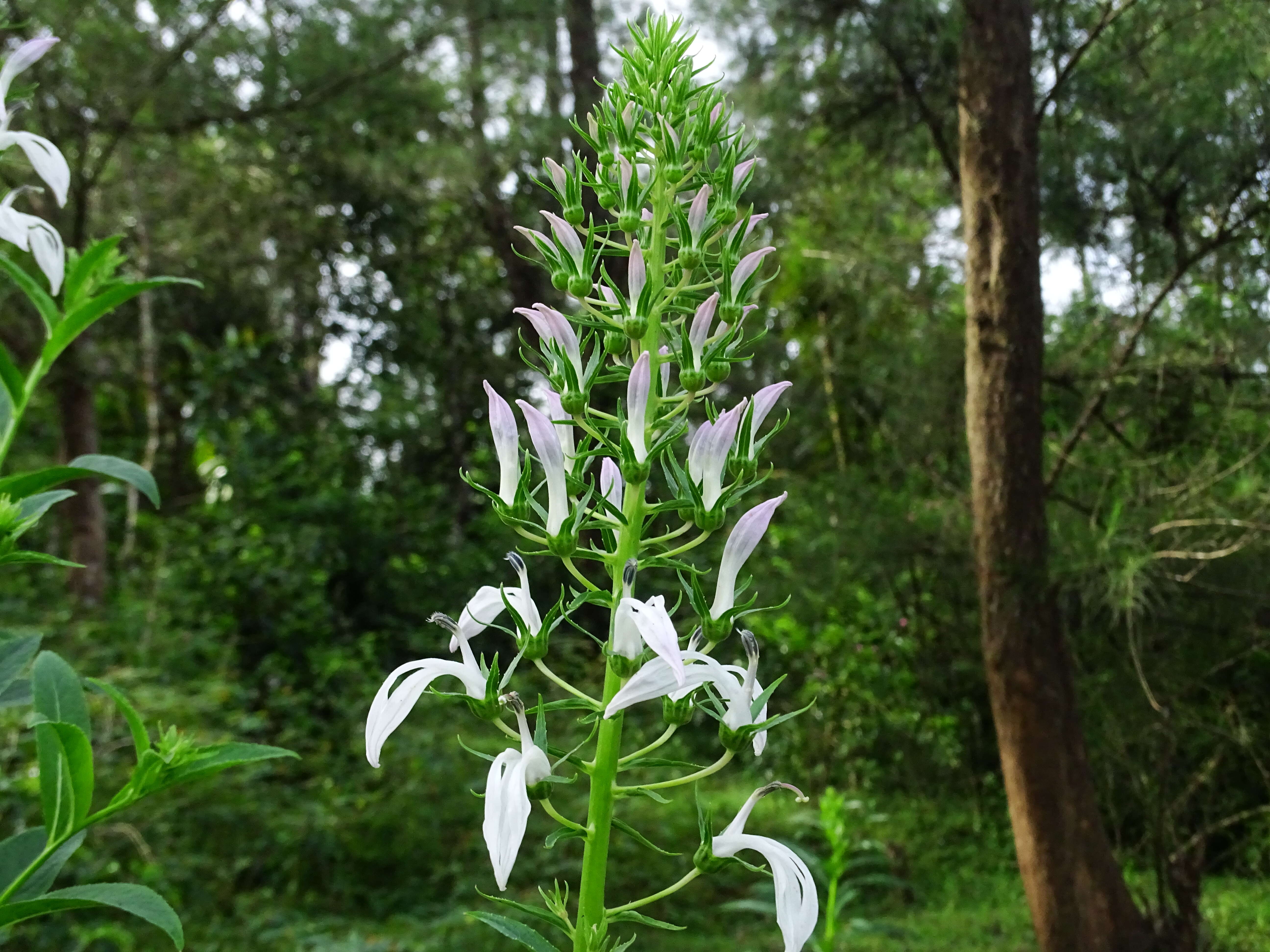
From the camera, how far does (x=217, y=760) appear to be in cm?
125

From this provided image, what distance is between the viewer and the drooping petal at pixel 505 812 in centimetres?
87

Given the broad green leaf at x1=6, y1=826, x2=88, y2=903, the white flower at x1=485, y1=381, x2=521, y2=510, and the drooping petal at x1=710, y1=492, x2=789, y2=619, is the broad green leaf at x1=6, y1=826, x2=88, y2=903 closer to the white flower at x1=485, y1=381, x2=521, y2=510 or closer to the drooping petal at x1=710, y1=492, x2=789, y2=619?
the white flower at x1=485, y1=381, x2=521, y2=510

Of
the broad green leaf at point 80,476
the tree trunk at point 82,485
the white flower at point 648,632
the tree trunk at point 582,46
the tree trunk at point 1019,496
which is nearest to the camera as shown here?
the white flower at point 648,632

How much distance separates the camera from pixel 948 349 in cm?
509

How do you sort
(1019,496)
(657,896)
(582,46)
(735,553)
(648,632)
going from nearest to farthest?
(648,632) → (657,896) → (735,553) → (1019,496) → (582,46)

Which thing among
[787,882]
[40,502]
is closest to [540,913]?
[787,882]

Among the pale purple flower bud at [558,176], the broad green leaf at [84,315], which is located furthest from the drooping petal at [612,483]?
the broad green leaf at [84,315]

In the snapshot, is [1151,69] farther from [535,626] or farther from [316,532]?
[316,532]

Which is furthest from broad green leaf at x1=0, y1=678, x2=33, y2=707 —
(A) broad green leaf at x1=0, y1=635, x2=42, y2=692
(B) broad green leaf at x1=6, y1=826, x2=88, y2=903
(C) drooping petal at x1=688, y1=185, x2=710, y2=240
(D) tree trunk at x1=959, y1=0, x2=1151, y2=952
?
(D) tree trunk at x1=959, y1=0, x2=1151, y2=952

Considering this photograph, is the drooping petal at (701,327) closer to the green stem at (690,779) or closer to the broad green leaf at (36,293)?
the green stem at (690,779)

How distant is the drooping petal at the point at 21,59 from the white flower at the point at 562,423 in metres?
0.76

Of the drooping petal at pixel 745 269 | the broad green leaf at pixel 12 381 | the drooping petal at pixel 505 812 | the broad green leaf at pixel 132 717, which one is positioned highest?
the drooping petal at pixel 745 269

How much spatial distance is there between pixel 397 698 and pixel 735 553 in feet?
1.19

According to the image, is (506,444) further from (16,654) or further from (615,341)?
(16,654)
